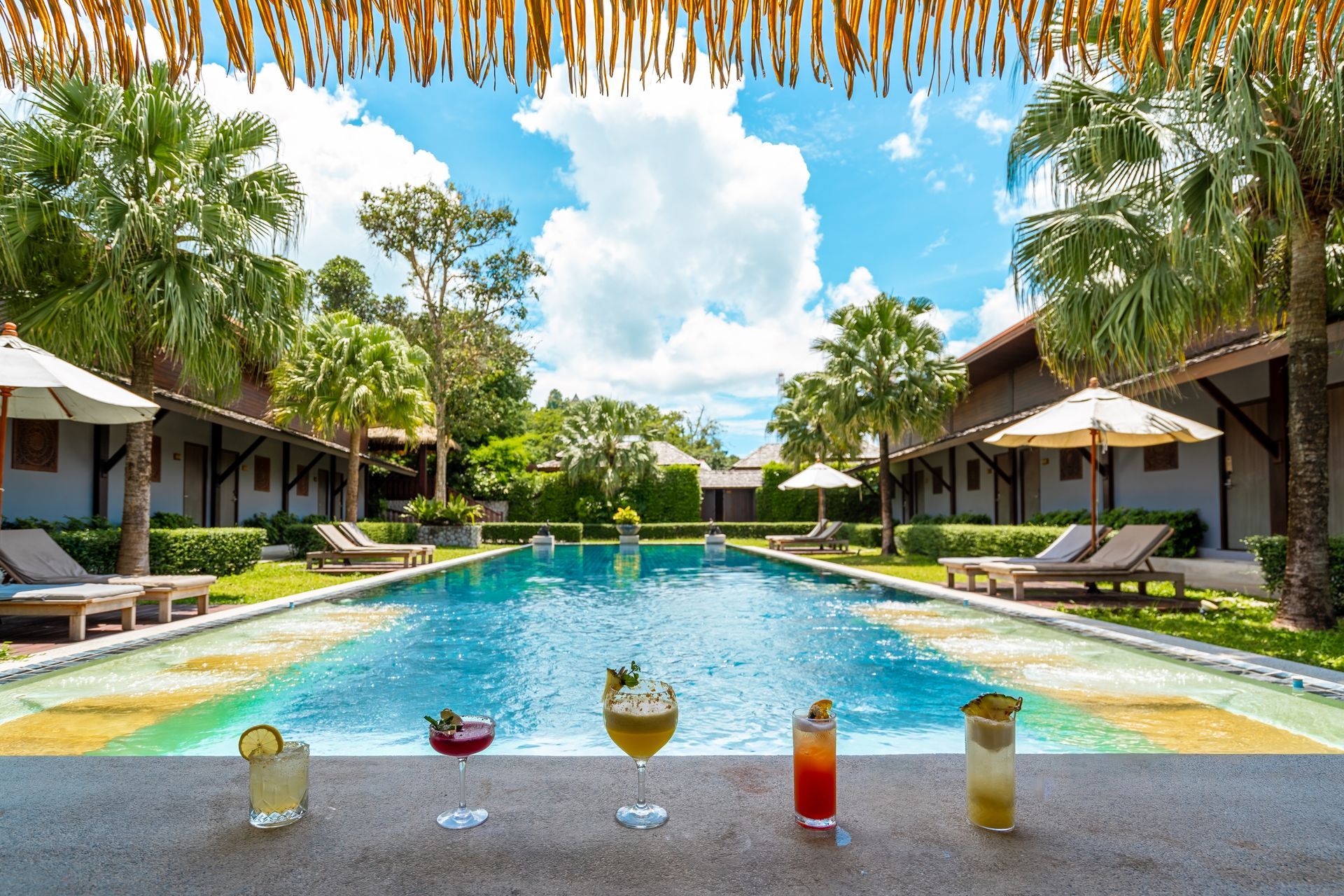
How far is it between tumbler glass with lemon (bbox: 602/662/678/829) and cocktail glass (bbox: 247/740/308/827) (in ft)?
2.58

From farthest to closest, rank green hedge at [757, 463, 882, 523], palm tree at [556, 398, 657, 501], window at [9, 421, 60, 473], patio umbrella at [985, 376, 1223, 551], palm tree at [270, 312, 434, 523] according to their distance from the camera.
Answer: green hedge at [757, 463, 882, 523], palm tree at [556, 398, 657, 501], palm tree at [270, 312, 434, 523], window at [9, 421, 60, 473], patio umbrella at [985, 376, 1223, 551]

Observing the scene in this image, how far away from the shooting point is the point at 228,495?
17.8 m

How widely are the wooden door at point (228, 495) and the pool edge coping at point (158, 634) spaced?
25.3ft

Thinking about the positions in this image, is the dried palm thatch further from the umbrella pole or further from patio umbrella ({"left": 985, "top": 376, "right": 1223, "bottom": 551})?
the umbrella pole

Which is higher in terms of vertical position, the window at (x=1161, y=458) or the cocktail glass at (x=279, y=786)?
the window at (x=1161, y=458)

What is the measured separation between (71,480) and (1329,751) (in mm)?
15602

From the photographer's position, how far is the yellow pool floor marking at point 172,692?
4.07m

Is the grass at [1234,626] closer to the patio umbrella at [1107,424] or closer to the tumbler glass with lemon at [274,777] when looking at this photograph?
the patio umbrella at [1107,424]

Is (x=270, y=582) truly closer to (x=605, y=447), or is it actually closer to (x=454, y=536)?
(x=454, y=536)

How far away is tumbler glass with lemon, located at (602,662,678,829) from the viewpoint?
1959mm

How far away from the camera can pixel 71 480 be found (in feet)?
40.9

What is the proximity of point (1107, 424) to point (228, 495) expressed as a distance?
58.1 ft

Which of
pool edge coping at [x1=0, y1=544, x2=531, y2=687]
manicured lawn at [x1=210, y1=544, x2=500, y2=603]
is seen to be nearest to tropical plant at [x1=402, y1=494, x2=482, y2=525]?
manicured lawn at [x1=210, y1=544, x2=500, y2=603]

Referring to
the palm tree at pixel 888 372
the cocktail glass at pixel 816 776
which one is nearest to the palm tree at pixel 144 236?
the cocktail glass at pixel 816 776
